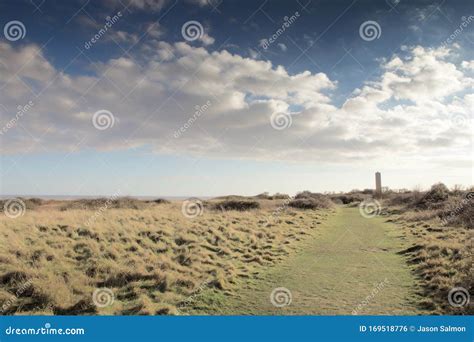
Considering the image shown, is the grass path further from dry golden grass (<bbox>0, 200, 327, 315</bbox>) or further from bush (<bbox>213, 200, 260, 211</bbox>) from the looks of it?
bush (<bbox>213, 200, 260, 211</bbox>)

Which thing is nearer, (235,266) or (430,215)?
(235,266)

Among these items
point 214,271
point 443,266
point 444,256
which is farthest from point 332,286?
point 444,256

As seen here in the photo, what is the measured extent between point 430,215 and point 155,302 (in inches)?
890

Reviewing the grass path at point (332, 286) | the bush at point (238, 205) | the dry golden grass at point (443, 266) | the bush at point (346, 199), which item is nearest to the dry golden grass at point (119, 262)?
the grass path at point (332, 286)

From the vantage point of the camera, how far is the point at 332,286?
31.7 feet

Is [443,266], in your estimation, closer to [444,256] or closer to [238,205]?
[444,256]

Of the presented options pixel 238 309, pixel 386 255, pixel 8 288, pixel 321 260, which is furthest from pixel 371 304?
A: pixel 8 288

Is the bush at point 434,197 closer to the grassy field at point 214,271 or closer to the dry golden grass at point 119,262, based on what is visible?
the grassy field at point 214,271

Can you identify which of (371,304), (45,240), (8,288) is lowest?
(371,304)

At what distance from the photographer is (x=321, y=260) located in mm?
12992

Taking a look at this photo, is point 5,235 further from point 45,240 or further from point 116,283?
point 116,283

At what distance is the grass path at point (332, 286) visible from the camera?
8102 millimetres

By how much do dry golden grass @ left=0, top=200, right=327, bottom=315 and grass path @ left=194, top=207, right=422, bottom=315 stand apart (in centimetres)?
71

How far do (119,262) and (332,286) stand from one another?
6322mm
